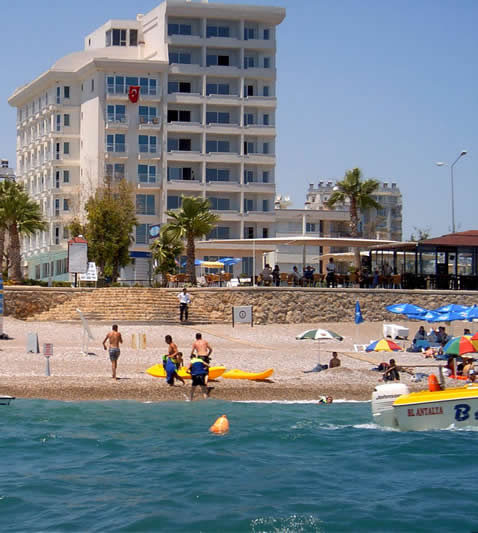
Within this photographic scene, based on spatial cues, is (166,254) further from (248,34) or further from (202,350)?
(202,350)

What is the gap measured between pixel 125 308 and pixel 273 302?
6.93m

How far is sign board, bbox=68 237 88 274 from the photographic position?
4706 cm

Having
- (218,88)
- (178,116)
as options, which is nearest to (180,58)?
(218,88)

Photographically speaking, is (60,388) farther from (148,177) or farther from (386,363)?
(148,177)

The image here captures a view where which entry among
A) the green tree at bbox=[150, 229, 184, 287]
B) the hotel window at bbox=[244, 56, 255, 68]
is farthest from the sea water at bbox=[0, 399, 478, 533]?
the hotel window at bbox=[244, 56, 255, 68]

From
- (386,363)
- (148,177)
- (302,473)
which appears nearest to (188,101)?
(148,177)

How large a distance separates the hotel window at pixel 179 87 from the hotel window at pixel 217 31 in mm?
4096

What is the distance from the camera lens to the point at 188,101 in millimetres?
74688

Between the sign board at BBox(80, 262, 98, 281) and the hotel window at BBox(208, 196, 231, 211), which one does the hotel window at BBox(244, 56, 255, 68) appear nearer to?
the hotel window at BBox(208, 196, 231, 211)

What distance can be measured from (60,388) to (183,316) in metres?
17.8

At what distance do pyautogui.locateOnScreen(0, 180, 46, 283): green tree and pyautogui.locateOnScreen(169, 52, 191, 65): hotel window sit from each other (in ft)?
77.0

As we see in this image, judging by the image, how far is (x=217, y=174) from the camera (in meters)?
75.8

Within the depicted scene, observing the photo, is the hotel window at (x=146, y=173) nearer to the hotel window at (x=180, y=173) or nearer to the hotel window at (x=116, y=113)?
the hotel window at (x=180, y=173)

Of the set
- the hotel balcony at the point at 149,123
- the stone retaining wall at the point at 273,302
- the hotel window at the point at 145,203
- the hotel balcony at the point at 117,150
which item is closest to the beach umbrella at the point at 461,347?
the stone retaining wall at the point at 273,302
